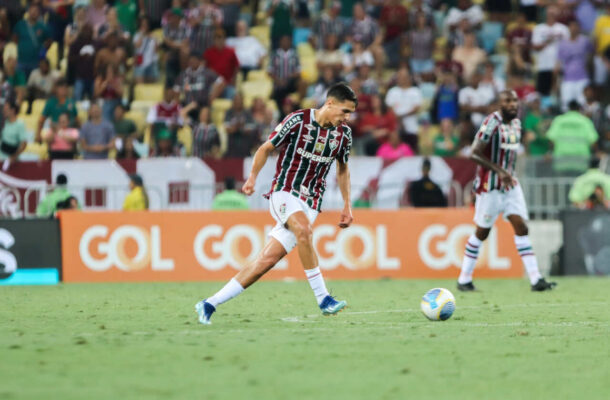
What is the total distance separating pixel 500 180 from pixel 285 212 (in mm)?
5263

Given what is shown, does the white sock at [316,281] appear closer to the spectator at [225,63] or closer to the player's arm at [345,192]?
the player's arm at [345,192]

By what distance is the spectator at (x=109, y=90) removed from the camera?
2320 centimetres

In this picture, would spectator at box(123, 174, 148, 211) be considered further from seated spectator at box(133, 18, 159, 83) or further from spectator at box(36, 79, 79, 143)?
seated spectator at box(133, 18, 159, 83)

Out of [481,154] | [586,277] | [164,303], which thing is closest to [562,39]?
[586,277]

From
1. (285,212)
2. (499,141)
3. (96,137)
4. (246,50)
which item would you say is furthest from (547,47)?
(285,212)

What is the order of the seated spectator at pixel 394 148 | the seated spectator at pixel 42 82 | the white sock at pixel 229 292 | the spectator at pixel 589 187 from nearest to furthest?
1. the white sock at pixel 229 292
2. the spectator at pixel 589 187
3. the seated spectator at pixel 394 148
4. the seated spectator at pixel 42 82

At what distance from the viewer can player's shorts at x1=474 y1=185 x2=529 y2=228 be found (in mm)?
15117

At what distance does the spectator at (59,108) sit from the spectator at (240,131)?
10.3 ft

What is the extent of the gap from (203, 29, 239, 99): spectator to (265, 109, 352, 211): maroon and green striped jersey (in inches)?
525

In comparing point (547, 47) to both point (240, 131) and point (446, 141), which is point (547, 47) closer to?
point (446, 141)

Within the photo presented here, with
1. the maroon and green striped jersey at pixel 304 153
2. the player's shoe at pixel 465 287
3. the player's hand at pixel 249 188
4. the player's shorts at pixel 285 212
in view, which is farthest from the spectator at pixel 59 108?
the player's hand at pixel 249 188

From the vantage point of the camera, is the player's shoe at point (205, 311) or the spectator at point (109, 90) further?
the spectator at point (109, 90)

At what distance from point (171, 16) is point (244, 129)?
4.61 m

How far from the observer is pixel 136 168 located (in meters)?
20.6
